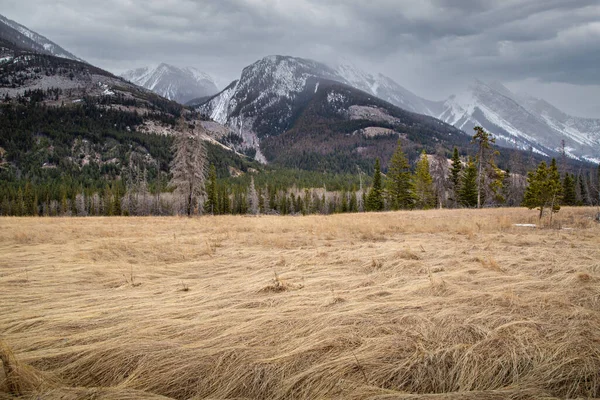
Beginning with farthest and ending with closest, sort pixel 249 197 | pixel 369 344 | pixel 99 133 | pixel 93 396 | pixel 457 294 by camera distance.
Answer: pixel 99 133 → pixel 249 197 → pixel 457 294 → pixel 369 344 → pixel 93 396

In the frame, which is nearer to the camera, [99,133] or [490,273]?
[490,273]

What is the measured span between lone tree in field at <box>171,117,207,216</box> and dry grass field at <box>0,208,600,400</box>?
25.4m

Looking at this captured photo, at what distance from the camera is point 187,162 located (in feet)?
104

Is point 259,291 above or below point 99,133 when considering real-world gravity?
below

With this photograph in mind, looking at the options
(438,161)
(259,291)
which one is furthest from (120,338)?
(438,161)

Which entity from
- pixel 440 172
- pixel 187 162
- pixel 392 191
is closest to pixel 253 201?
pixel 392 191

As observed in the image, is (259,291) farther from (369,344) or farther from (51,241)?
(51,241)

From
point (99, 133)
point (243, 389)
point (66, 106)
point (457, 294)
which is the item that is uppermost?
point (66, 106)

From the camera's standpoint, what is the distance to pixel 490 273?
5754 mm

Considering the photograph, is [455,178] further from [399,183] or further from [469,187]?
[399,183]

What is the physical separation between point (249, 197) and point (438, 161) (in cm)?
5702

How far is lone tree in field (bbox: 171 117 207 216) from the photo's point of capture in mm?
31250

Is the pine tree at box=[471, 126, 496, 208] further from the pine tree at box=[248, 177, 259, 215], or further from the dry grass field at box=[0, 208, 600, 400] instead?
the pine tree at box=[248, 177, 259, 215]

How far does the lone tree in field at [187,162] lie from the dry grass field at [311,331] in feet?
83.4
